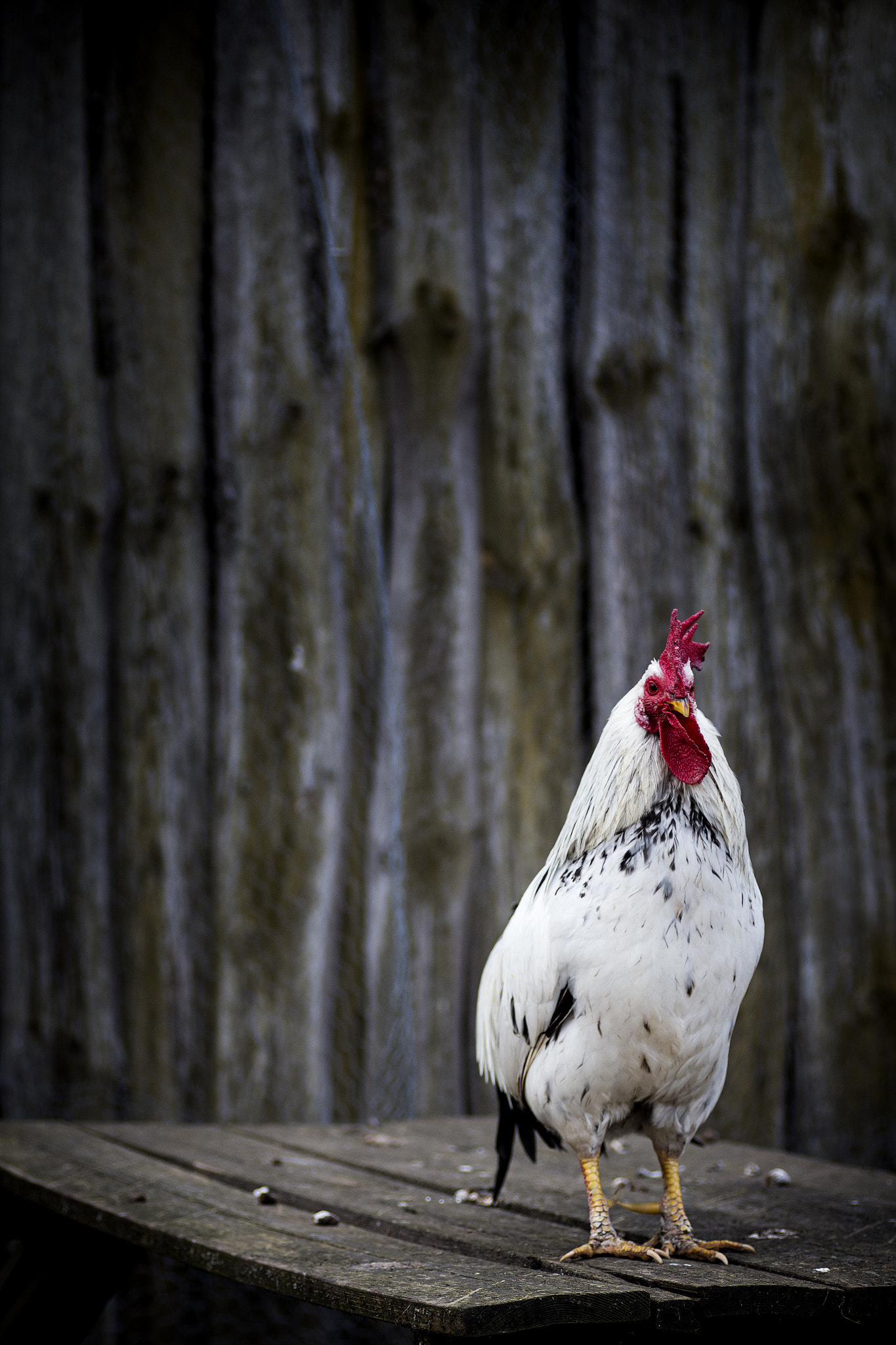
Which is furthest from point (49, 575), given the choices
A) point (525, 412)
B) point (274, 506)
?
point (525, 412)

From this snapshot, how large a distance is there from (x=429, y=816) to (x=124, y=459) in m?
1.03

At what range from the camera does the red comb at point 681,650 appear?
1.56 metres

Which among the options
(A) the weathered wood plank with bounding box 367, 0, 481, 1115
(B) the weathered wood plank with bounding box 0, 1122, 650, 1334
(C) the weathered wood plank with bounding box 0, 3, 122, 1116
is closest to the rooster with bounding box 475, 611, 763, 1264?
(B) the weathered wood plank with bounding box 0, 1122, 650, 1334

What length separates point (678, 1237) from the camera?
149 cm

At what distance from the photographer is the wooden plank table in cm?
123

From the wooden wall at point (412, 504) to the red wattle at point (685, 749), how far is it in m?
0.99

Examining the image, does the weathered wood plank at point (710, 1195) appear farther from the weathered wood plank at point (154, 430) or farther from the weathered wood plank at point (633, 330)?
the weathered wood plank at point (633, 330)

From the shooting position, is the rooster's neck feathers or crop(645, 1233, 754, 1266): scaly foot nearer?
crop(645, 1233, 754, 1266): scaly foot

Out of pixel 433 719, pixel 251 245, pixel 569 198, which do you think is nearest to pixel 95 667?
pixel 433 719

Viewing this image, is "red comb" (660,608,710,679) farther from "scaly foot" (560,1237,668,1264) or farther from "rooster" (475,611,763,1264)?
"scaly foot" (560,1237,668,1264)

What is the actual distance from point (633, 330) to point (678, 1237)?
6.03 feet

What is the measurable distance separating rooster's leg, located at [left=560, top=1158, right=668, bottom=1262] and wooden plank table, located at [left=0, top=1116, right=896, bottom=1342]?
3 centimetres

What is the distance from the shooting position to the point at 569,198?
2.58 metres

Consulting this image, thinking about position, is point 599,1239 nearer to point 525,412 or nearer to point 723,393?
point 525,412
